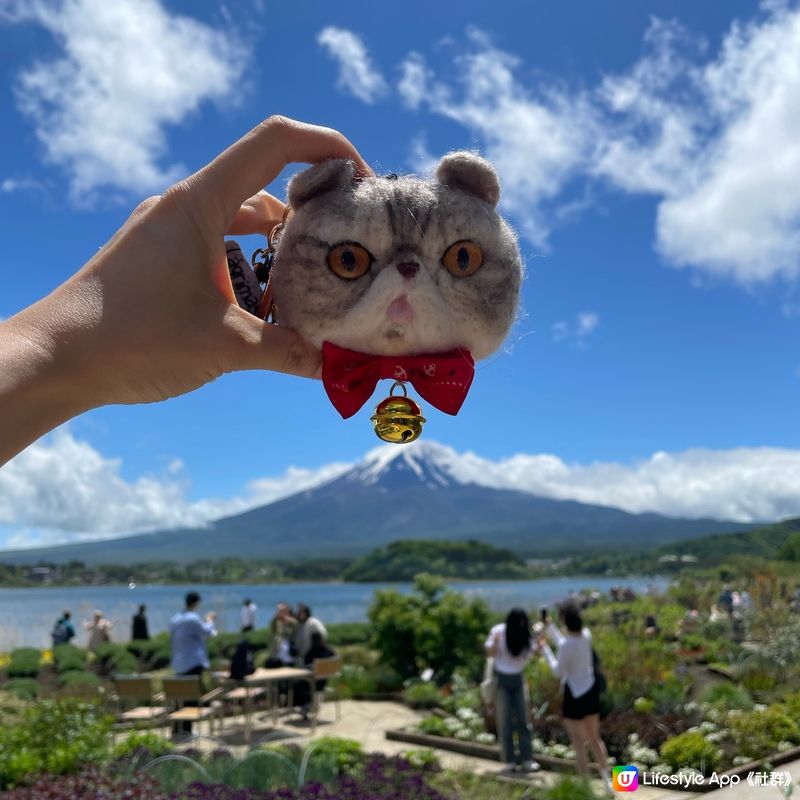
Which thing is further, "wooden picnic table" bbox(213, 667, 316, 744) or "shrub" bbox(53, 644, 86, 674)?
"shrub" bbox(53, 644, 86, 674)

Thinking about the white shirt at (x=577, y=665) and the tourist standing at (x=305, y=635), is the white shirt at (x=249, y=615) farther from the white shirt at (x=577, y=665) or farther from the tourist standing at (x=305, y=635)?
the white shirt at (x=577, y=665)

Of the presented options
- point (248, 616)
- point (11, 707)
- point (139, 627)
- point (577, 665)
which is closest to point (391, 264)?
point (577, 665)

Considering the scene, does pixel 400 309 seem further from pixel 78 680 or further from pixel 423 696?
pixel 78 680

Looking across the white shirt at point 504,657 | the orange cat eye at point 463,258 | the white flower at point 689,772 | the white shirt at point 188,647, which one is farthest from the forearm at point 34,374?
the white shirt at point 188,647

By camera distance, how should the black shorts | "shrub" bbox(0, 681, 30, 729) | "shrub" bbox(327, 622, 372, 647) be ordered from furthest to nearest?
"shrub" bbox(327, 622, 372, 647)
"shrub" bbox(0, 681, 30, 729)
the black shorts

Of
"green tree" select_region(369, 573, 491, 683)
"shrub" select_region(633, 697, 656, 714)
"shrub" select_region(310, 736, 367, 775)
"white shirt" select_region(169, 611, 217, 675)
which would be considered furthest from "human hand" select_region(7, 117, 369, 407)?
"green tree" select_region(369, 573, 491, 683)

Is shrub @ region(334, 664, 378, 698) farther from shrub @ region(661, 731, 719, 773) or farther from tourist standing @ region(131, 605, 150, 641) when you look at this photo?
shrub @ region(661, 731, 719, 773)

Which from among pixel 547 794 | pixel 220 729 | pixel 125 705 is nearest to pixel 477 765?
pixel 547 794

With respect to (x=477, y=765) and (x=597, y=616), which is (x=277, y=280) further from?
(x=597, y=616)
